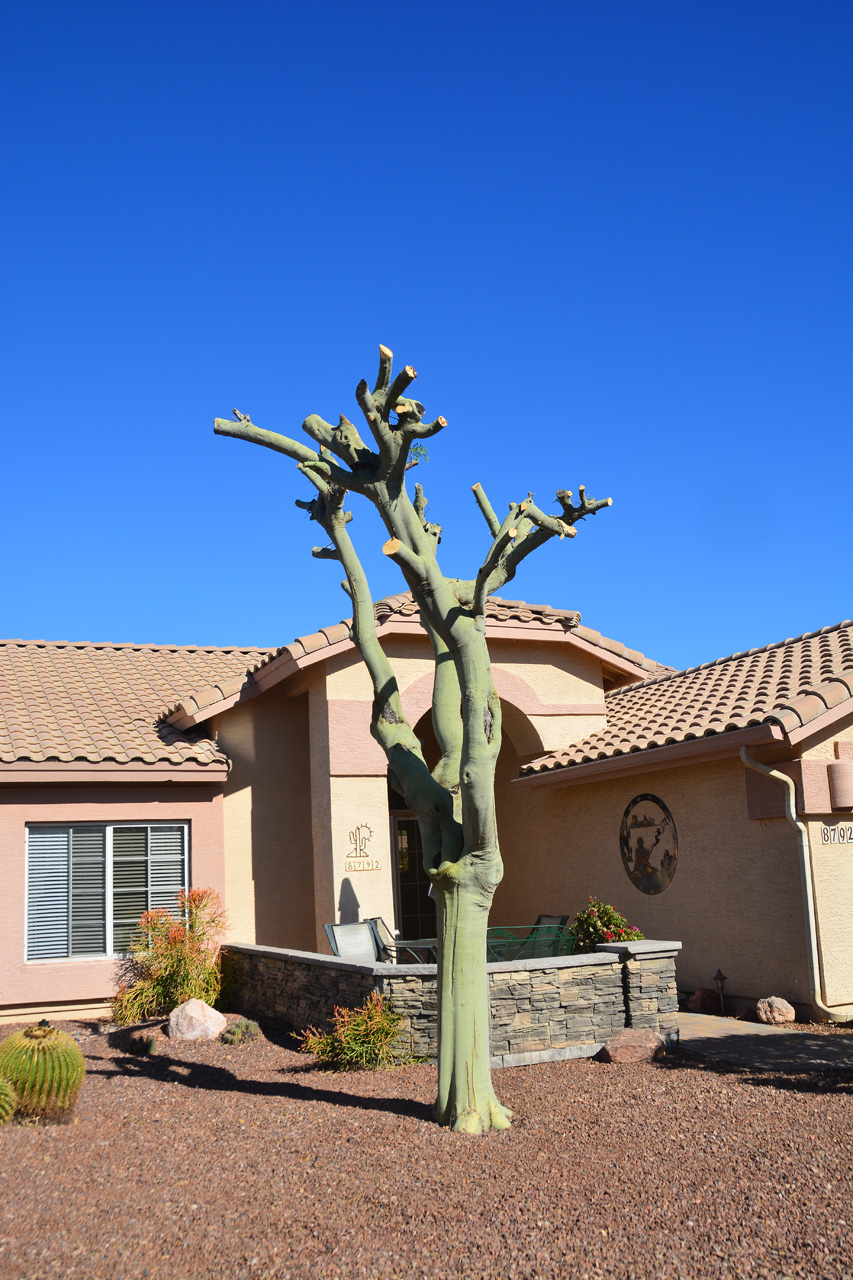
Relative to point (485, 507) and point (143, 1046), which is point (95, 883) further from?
point (485, 507)

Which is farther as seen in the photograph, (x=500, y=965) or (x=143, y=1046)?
(x=143, y=1046)

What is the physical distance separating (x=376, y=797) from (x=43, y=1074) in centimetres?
651

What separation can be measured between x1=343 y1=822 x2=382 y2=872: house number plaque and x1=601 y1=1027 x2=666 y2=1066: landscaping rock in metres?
4.78

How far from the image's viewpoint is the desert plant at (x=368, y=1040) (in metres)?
8.92

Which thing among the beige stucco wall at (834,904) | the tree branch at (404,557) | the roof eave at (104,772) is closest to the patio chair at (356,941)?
the roof eave at (104,772)

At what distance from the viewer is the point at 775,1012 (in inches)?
412

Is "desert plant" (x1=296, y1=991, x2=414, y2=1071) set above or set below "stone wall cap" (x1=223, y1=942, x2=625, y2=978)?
below

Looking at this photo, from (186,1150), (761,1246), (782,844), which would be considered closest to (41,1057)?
(186,1150)

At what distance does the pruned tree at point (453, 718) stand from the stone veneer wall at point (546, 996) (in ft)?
7.08

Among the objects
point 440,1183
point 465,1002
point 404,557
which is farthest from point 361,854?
point 440,1183

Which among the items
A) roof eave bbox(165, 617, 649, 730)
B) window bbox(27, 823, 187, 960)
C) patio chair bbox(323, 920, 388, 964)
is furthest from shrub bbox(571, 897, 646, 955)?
window bbox(27, 823, 187, 960)

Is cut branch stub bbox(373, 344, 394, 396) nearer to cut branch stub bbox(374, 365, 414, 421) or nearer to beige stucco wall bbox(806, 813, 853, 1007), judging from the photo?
cut branch stub bbox(374, 365, 414, 421)

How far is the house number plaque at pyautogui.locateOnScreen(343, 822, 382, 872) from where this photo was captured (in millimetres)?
13195

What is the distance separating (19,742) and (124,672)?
402 cm
